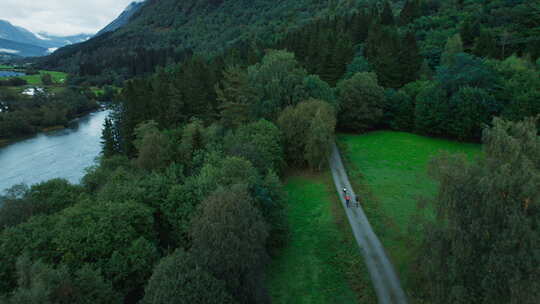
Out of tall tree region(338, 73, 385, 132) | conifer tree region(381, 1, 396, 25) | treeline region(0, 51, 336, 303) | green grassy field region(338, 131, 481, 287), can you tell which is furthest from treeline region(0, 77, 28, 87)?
conifer tree region(381, 1, 396, 25)

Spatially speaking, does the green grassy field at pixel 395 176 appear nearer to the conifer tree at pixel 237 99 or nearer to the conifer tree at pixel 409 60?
the conifer tree at pixel 409 60

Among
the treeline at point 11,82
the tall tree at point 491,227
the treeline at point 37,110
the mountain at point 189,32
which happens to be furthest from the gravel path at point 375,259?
the treeline at point 11,82

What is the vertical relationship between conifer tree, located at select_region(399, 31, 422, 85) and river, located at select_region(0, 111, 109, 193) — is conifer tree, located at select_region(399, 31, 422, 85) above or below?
above

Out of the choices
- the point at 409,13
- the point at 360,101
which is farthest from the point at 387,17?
the point at 360,101

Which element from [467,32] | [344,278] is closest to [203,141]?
[344,278]

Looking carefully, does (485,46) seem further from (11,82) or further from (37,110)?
(11,82)

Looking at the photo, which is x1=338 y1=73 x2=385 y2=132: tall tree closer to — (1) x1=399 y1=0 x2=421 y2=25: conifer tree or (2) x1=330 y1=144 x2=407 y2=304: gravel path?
(2) x1=330 y1=144 x2=407 y2=304: gravel path

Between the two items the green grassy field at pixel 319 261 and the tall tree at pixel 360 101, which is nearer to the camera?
the green grassy field at pixel 319 261
